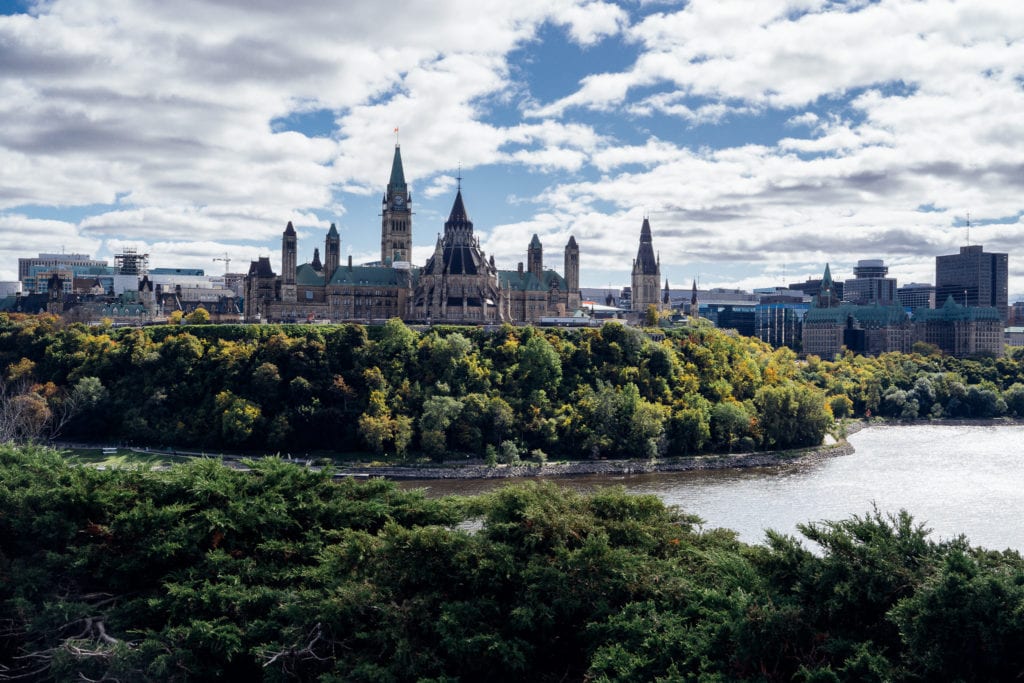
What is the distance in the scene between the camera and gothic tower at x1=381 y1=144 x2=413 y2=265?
117438 mm

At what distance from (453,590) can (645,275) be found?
383 feet

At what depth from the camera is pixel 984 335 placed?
6521 inches

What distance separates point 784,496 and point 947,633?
135 feet

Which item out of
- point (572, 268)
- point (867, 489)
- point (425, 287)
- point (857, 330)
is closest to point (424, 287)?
point (425, 287)

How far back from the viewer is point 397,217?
11831 centimetres

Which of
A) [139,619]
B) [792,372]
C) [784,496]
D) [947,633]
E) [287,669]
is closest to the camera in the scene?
[947,633]

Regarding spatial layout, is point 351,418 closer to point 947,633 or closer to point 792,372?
point 792,372

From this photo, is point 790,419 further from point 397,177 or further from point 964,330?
point 964,330

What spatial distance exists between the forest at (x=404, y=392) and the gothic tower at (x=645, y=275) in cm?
4352

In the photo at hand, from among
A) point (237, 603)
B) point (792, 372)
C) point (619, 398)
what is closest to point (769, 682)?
point (237, 603)

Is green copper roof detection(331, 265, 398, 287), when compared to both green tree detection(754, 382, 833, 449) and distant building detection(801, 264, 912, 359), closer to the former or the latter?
green tree detection(754, 382, 833, 449)

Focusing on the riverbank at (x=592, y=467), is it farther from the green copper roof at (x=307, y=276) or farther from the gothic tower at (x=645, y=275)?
the gothic tower at (x=645, y=275)

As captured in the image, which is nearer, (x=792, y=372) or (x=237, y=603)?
(x=237, y=603)

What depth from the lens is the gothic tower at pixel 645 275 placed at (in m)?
136
